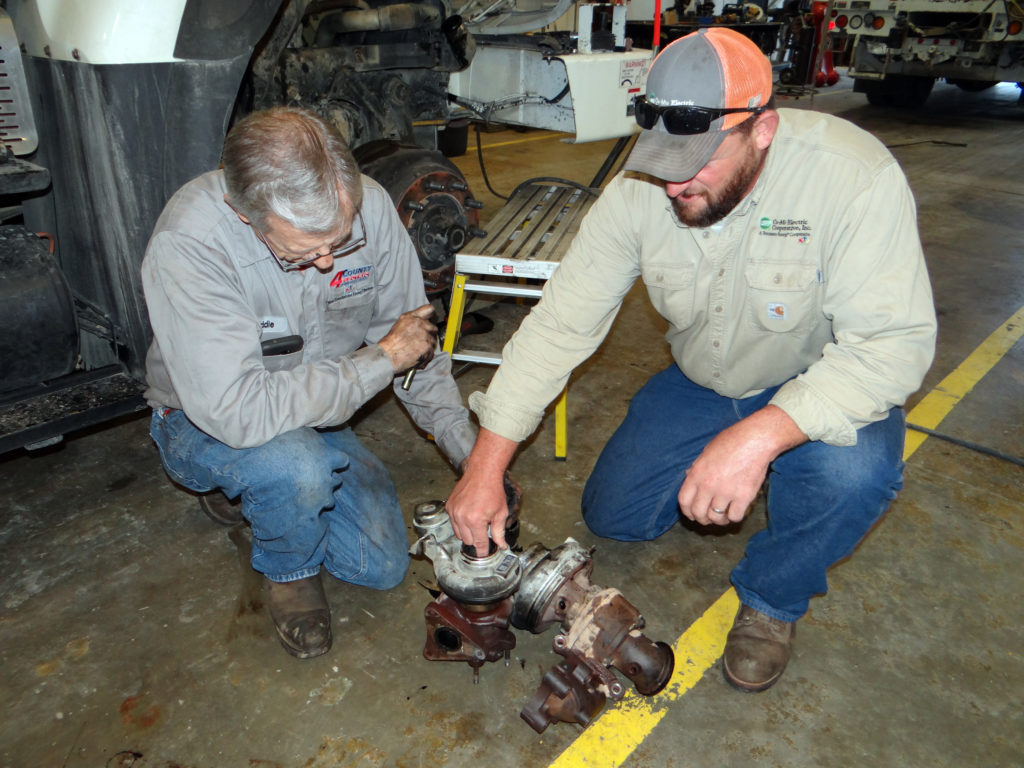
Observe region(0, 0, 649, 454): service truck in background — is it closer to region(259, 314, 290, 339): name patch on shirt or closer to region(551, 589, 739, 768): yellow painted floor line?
region(259, 314, 290, 339): name patch on shirt

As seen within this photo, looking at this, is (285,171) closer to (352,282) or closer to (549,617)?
(352,282)

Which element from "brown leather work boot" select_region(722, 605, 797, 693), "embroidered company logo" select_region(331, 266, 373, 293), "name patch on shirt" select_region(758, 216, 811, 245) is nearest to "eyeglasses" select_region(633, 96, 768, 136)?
"name patch on shirt" select_region(758, 216, 811, 245)

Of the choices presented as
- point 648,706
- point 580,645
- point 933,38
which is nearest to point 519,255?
point 580,645

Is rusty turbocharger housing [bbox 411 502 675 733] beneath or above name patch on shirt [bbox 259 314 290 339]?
beneath

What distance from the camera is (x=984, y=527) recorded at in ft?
8.11

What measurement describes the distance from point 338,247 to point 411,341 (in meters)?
0.32

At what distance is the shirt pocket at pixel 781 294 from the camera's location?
183 centimetres

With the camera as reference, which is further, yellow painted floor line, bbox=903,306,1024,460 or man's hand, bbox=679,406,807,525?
yellow painted floor line, bbox=903,306,1024,460

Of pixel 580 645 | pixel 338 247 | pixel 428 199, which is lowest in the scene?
pixel 580 645

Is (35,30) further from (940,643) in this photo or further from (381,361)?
(940,643)

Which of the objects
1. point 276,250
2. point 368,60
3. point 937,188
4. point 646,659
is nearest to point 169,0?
point 276,250

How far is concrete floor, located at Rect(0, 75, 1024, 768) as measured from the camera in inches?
69.3

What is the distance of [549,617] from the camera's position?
1.83 meters

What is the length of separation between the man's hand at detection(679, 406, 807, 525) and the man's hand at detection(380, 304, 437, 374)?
2.68 ft
